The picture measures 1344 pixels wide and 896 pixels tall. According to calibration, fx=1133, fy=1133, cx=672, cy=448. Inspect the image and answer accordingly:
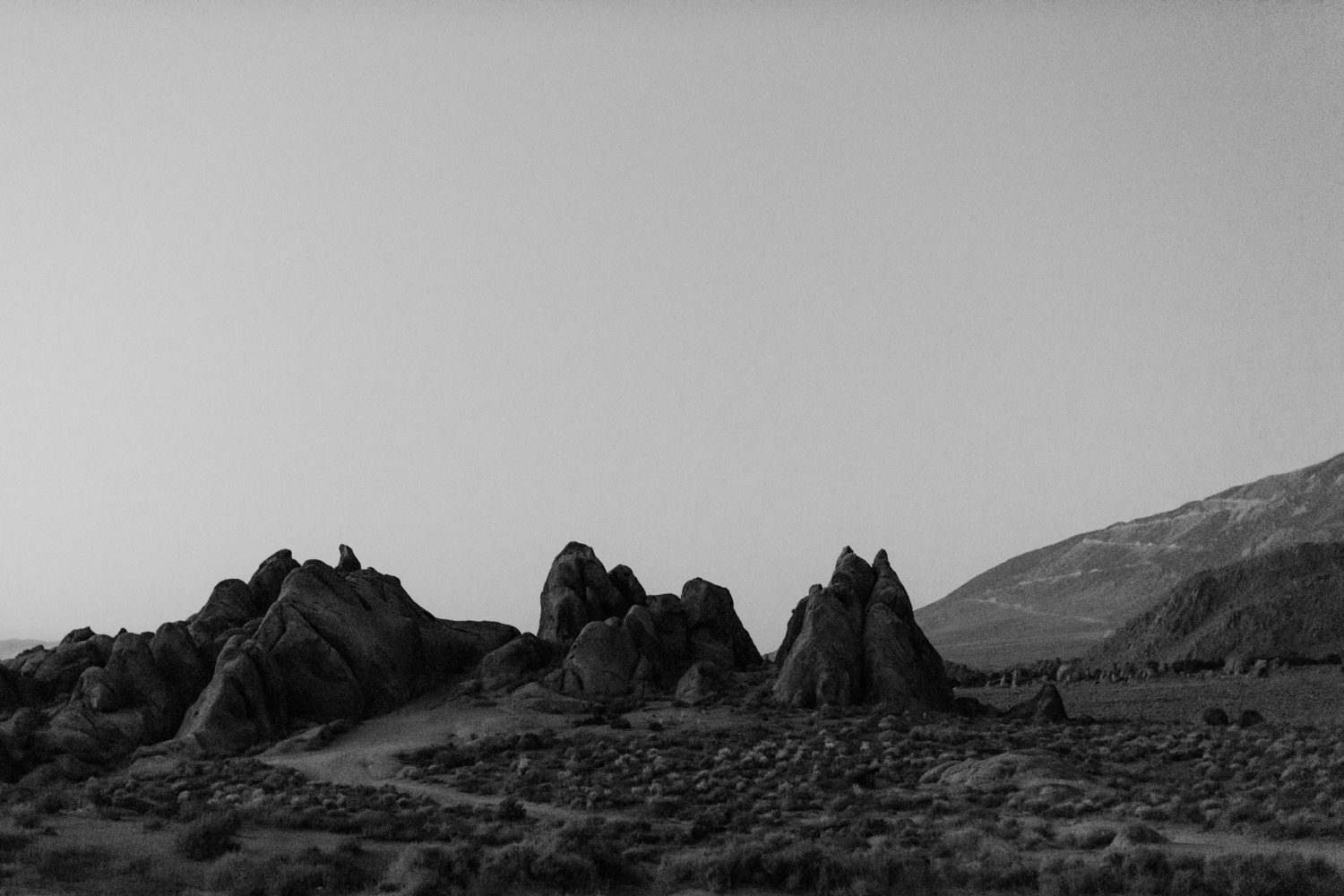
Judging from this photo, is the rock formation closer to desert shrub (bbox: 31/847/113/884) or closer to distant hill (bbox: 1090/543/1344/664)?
desert shrub (bbox: 31/847/113/884)

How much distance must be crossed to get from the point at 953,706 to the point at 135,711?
33770 millimetres

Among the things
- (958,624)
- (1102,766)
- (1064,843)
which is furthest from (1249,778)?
(958,624)

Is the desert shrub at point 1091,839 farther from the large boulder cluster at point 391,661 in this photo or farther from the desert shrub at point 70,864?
the large boulder cluster at point 391,661

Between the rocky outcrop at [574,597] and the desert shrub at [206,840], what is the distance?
30.4 metres

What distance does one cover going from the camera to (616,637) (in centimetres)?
5106

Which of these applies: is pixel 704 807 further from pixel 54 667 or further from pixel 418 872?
pixel 54 667

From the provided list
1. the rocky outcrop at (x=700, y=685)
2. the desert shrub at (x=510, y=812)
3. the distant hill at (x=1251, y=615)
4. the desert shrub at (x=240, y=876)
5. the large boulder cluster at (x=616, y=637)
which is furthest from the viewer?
the distant hill at (x=1251, y=615)

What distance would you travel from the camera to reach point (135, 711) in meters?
45.3

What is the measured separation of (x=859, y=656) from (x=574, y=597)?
14589 mm

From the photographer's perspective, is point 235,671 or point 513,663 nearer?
point 235,671

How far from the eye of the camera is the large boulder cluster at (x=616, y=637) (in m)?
49.4

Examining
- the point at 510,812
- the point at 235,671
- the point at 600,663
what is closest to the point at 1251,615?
the point at 600,663

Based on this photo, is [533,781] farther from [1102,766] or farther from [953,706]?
[953,706]

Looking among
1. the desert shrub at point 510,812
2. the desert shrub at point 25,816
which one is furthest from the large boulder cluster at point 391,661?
the desert shrub at point 510,812
